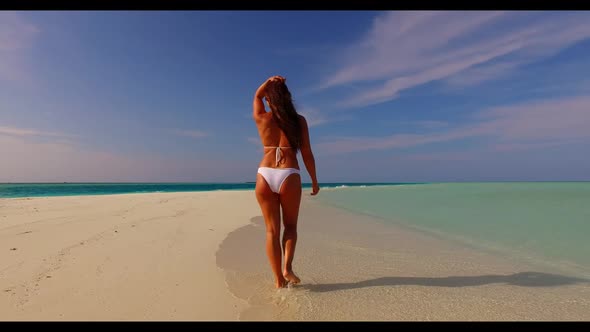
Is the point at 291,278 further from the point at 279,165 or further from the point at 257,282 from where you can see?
the point at 279,165

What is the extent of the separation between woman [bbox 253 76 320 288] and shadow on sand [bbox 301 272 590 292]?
472mm

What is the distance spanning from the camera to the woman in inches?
116

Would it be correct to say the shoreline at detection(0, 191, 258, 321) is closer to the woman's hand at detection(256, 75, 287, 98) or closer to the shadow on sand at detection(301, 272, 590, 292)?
the shadow on sand at detection(301, 272, 590, 292)

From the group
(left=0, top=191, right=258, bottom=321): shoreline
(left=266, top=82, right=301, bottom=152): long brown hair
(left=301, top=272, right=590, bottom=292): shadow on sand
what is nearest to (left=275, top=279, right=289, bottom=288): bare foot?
(left=301, top=272, right=590, bottom=292): shadow on sand

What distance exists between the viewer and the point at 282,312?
241 cm

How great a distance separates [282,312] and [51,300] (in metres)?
1.99

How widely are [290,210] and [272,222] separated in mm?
A: 220

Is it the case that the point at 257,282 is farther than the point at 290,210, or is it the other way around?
the point at 257,282

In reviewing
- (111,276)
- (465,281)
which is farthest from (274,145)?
(465,281)

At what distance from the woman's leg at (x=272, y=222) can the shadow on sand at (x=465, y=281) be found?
325 mm

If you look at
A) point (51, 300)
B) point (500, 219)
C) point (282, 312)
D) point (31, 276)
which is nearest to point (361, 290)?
point (282, 312)

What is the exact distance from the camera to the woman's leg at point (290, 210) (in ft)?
9.70

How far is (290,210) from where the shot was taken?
3016 millimetres
